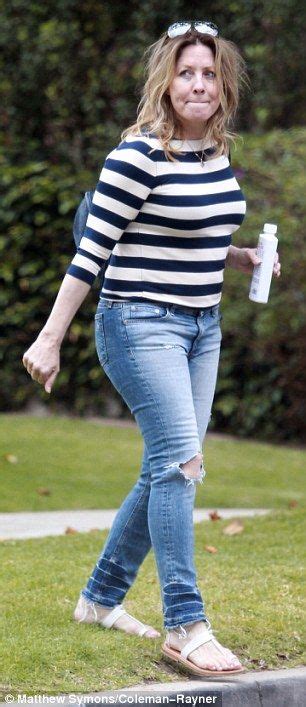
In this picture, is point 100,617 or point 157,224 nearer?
point 157,224

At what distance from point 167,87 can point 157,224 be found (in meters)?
0.43

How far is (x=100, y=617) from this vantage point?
4.20 m

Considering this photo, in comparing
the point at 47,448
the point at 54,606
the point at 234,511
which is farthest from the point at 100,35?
the point at 54,606

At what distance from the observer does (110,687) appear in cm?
362

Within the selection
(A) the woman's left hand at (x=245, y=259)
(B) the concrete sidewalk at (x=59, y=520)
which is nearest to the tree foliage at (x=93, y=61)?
(B) the concrete sidewalk at (x=59, y=520)

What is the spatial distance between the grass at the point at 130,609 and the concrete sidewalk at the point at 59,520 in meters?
0.32

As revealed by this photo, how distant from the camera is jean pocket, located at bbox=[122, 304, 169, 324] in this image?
3.74 metres

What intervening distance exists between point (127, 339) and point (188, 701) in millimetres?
1054

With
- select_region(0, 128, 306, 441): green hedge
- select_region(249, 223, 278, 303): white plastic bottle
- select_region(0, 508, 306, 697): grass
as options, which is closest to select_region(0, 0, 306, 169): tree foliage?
select_region(0, 128, 306, 441): green hedge

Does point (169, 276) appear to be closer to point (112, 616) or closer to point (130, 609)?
point (112, 616)

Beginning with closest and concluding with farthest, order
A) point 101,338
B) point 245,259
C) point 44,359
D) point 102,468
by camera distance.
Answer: point 44,359, point 101,338, point 245,259, point 102,468

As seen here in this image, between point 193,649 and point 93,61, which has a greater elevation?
point 93,61

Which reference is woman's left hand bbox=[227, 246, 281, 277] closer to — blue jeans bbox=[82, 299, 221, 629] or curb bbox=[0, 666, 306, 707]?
blue jeans bbox=[82, 299, 221, 629]

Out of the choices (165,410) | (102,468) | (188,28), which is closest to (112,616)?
(165,410)
